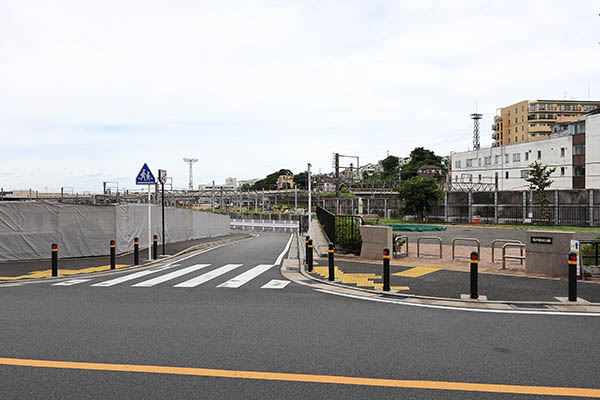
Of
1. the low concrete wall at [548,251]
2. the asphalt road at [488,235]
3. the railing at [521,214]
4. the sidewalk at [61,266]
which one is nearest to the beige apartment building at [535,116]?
the railing at [521,214]

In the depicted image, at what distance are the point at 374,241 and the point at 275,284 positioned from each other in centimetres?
559

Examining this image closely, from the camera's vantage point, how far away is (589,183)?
173 feet

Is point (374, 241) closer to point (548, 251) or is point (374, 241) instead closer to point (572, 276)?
point (548, 251)

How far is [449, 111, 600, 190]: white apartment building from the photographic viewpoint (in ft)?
175

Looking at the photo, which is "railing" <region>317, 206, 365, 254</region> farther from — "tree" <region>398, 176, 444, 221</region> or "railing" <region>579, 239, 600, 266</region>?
"tree" <region>398, 176, 444, 221</region>

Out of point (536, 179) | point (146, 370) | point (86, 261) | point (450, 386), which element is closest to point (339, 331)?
point (450, 386)

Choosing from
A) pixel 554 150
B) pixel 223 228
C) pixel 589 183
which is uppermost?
pixel 554 150

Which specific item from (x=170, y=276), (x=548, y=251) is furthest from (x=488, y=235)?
(x=170, y=276)

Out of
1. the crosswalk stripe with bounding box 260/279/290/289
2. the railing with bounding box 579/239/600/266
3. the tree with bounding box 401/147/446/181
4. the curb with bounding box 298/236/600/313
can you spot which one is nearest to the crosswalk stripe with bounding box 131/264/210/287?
the crosswalk stripe with bounding box 260/279/290/289

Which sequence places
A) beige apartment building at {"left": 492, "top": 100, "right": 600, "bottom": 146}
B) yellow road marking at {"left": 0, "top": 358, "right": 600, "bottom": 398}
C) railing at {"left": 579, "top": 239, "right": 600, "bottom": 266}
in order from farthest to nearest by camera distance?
beige apartment building at {"left": 492, "top": 100, "right": 600, "bottom": 146}, railing at {"left": 579, "top": 239, "right": 600, "bottom": 266}, yellow road marking at {"left": 0, "top": 358, "right": 600, "bottom": 398}

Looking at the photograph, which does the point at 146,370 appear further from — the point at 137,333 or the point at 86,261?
the point at 86,261

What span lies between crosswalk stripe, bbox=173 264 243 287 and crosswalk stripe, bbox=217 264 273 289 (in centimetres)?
70

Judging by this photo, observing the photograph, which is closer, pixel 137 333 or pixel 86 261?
pixel 137 333

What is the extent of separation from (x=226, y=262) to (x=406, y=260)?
21.9 feet
